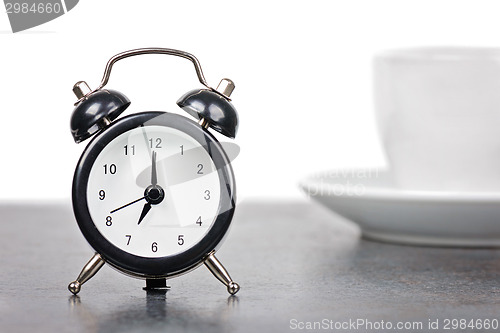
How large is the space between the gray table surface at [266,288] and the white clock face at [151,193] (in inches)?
3.1

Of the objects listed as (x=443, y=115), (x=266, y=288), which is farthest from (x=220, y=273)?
(x=443, y=115)

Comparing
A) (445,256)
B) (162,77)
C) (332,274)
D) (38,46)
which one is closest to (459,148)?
(445,256)

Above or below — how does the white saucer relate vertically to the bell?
below

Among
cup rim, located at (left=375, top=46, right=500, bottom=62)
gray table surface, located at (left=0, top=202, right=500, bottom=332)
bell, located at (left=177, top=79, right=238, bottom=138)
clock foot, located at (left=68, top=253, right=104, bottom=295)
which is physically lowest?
gray table surface, located at (left=0, top=202, right=500, bottom=332)

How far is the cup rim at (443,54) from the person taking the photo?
4.79 feet

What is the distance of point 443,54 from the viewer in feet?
5.02

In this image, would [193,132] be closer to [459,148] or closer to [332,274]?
[332,274]

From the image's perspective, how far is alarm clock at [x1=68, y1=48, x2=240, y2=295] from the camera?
3.20 ft

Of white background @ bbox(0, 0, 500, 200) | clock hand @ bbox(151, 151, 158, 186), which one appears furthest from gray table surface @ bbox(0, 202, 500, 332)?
white background @ bbox(0, 0, 500, 200)

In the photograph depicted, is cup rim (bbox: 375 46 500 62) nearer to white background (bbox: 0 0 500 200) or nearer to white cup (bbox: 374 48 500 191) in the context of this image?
white cup (bbox: 374 48 500 191)

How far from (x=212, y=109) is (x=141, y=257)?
0.21m

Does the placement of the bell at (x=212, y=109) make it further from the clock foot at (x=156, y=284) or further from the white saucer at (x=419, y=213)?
the white saucer at (x=419, y=213)

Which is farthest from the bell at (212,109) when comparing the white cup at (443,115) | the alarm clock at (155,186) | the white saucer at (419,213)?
the white cup at (443,115)

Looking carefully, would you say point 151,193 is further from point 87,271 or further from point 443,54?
point 443,54
